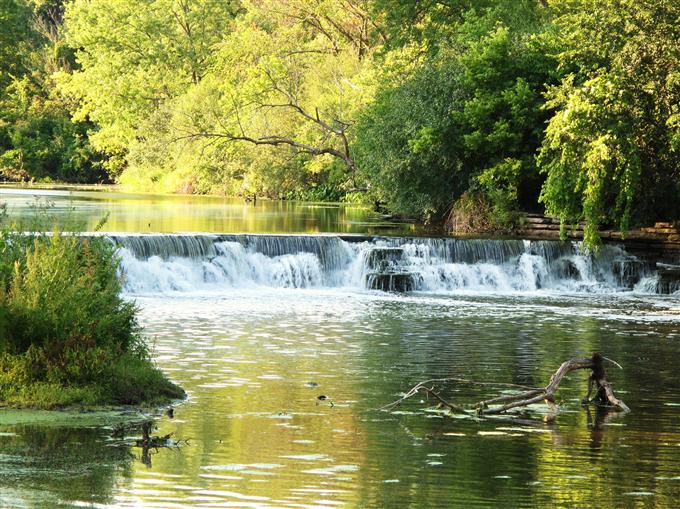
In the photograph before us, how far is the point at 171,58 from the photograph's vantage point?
69375 mm

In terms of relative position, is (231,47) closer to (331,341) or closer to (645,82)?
(645,82)

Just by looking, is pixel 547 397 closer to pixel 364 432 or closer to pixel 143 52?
pixel 364 432

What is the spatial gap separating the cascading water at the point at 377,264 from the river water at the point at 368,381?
0.16ft

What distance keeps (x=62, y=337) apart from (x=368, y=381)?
4.74 metres

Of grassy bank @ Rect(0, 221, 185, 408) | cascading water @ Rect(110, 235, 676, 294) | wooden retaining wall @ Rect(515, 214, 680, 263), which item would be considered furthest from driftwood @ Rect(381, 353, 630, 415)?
wooden retaining wall @ Rect(515, 214, 680, 263)

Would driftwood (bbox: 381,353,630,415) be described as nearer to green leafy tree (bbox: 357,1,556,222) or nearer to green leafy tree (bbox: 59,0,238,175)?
green leafy tree (bbox: 357,1,556,222)

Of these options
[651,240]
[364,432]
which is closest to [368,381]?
[364,432]

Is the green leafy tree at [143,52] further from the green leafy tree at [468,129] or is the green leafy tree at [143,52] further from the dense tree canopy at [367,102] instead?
the green leafy tree at [468,129]

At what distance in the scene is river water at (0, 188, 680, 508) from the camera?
1052cm

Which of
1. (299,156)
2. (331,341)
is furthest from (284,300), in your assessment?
(299,156)

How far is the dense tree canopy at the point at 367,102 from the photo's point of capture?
31047 millimetres

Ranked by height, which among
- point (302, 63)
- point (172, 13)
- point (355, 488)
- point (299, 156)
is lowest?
point (355, 488)

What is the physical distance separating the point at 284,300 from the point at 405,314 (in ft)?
11.3

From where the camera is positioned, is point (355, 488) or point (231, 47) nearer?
point (355, 488)
